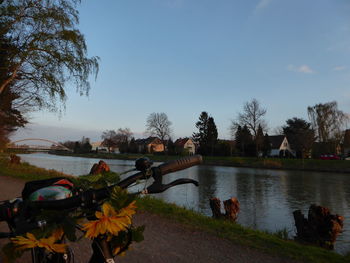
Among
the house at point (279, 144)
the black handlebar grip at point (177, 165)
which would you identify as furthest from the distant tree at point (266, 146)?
the black handlebar grip at point (177, 165)

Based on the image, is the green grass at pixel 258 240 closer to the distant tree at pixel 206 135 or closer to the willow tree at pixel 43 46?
the willow tree at pixel 43 46

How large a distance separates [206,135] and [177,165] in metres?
63.3

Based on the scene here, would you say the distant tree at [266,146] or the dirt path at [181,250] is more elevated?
the distant tree at [266,146]

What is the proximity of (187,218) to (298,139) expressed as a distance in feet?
135

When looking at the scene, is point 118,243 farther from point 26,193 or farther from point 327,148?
point 327,148

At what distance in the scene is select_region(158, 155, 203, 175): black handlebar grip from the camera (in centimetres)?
140

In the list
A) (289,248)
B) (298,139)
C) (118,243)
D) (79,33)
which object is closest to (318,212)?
(289,248)

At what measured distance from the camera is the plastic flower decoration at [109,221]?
3.71ft

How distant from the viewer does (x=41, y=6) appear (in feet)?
41.5

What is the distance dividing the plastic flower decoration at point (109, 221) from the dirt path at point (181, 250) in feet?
10.6

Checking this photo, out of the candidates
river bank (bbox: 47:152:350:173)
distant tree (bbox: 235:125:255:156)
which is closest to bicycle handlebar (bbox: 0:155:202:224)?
river bank (bbox: 47:152:350:173)

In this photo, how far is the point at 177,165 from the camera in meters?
1.43

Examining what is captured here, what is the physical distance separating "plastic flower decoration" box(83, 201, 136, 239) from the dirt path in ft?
10.6

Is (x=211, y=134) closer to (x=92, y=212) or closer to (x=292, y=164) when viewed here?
(x=292, y=164)
